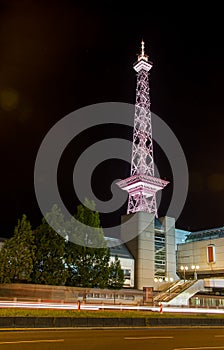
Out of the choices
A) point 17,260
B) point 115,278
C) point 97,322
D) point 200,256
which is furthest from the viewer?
point 200,256

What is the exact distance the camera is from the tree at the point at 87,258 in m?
43.9

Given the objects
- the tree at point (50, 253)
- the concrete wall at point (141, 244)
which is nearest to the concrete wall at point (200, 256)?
the concrete wall at point (141, 244)

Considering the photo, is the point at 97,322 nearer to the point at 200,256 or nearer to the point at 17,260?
the point at 17,260

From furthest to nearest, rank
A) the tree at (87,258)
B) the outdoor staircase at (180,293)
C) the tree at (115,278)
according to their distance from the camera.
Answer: the outdoor staircase at (180,293), the tree at (115,278), the tree at (87,258)

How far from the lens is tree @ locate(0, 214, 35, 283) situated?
3984 cm

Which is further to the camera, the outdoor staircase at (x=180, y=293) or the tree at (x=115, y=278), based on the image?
the outdoor staircase at (x=180, y=293)

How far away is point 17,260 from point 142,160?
5601 cm

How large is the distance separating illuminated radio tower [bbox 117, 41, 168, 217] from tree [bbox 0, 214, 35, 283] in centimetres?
4312

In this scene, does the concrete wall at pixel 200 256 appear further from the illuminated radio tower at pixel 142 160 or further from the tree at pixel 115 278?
the tree at pixel 115 278

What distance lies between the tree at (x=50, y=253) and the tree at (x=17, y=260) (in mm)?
1219

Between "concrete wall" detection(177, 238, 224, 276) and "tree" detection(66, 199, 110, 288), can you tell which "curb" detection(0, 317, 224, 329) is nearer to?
"tree" detection(66, 199, 110, 288)

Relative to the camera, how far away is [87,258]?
147 ft

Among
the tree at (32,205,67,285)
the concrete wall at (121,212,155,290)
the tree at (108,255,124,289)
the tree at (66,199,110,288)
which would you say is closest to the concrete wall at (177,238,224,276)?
the concrete wall at (121,212,155,290)

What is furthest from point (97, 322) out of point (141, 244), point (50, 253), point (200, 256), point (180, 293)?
point (200, 256)
